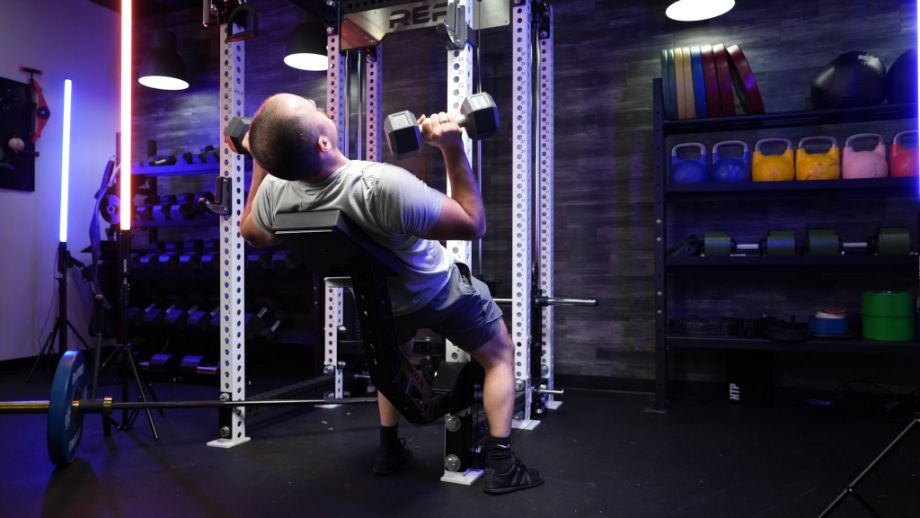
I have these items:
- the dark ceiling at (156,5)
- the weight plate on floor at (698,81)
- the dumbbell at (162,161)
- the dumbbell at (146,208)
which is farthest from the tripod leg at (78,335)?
the weight plate on floor at (698,81)

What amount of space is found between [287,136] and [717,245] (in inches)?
113

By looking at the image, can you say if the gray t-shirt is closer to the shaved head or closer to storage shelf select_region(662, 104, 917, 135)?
the shaved head

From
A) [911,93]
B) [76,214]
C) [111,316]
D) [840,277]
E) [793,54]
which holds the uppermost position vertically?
[793,54]

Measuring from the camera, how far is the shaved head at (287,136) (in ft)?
5.24

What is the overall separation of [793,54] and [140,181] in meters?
5.47

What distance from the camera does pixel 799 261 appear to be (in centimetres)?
346

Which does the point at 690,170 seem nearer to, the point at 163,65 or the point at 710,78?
the point at 710,78

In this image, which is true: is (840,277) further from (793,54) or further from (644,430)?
(644,430)

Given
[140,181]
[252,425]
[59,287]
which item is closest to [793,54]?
[252,425]

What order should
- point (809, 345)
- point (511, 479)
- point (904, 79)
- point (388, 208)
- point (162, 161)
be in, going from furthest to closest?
point (162, 161), point (809, 345), point (904, 79), point (511, 479), point (388, 208)

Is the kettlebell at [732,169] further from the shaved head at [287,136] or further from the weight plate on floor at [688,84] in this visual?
the shaved head at [287,136]

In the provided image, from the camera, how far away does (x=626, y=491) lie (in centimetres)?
235

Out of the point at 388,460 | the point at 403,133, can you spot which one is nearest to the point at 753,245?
the point at 388,460

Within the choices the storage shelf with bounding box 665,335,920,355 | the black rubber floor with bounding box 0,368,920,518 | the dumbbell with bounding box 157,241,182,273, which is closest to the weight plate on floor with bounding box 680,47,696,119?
the storage shelf with bounding box 665,335,920,355
